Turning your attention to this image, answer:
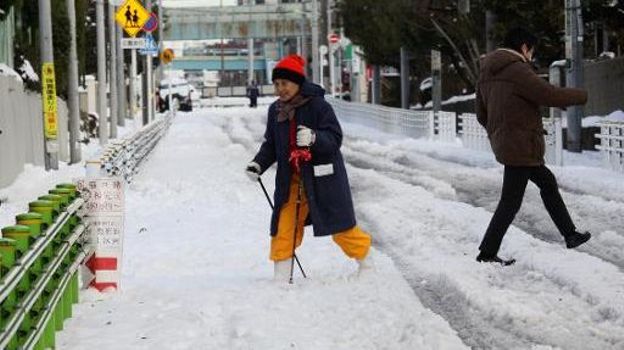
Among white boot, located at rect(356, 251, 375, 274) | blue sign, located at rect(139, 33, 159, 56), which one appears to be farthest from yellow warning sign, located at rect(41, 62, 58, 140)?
white boot, located at rect(356, 251, 375, 274)

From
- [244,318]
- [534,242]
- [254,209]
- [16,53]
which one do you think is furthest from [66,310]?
[16,53]

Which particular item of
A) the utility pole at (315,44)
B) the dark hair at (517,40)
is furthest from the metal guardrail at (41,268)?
the utility pole at (315,44)

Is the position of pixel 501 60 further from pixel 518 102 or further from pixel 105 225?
pixel 105 225

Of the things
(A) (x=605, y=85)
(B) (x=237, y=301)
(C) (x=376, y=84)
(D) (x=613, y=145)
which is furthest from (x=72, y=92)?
(C) (x=376, y=84)

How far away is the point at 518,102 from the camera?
8.00 m

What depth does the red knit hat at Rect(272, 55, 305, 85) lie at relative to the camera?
7.19 metres

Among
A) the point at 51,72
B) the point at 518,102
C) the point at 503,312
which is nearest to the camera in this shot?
the point at 503,312

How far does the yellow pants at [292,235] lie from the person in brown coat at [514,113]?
124cm

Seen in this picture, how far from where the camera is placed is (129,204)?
46.5ft

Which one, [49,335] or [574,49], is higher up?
[574,49]

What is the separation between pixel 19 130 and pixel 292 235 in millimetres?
13080

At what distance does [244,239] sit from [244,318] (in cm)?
421

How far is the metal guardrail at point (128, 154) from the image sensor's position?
44.6 feet

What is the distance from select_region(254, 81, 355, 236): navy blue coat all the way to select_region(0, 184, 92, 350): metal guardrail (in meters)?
1.41
